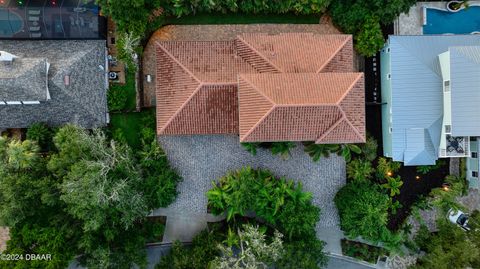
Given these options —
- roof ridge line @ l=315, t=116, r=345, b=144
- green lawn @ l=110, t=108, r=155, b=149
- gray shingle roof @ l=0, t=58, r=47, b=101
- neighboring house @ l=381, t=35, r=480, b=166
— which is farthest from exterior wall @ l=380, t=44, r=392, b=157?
gray shingle roof @ l=0, t=58, r=47, b=101

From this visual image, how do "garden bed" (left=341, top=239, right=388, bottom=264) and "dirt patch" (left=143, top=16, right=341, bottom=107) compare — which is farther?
"garden bed" (left=341, top=239, right=388, bottom=264)

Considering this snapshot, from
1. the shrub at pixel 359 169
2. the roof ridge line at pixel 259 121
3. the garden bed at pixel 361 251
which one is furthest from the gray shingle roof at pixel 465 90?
the roof ridge line at pixel 259 121

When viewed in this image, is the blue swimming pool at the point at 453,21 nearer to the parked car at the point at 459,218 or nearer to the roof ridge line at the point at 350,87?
the roof ridge line at the point at 350,87

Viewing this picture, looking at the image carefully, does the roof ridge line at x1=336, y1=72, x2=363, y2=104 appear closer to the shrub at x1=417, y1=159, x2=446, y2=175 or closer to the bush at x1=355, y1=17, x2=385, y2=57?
the bush at x1=355, y1=17, x2=385, y2=57

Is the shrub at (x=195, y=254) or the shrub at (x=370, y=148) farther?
the shrub at (x=370, y=148)

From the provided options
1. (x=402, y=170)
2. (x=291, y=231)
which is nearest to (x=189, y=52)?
(x=291, y=231)

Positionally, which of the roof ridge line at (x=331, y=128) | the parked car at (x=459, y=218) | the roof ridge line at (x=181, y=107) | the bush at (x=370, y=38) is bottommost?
the parked car at (x=459, y=218)

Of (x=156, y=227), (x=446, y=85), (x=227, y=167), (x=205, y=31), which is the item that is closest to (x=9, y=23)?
(x=205, y=31)

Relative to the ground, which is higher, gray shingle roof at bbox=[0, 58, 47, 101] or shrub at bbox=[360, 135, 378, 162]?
gray shingle roof at bbox=[0, 58, 47, 101]
